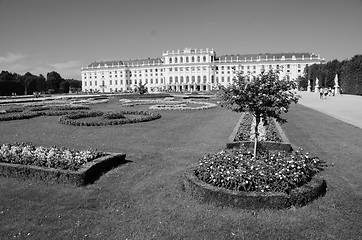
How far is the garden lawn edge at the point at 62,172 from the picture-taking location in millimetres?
6023

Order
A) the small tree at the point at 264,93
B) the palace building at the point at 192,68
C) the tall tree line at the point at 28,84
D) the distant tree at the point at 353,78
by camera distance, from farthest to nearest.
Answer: the palace building at the point at 192,68
the tall tree line at the point at 28,84
the distant tree at the point at 353,78
the small tree at the point at 264,93

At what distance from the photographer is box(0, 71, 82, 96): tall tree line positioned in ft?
234

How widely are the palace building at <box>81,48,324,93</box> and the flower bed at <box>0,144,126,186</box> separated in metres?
94.1

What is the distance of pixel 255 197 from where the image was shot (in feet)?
15.7

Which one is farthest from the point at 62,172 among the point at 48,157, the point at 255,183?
the point at 255,183

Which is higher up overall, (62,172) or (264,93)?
(264,93)

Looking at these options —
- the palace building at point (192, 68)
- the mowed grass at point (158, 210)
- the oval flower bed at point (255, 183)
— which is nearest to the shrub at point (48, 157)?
the mowed grass at point (158, 210)

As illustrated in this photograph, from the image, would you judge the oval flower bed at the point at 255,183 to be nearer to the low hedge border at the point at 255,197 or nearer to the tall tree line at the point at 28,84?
the low hedge border at the point at 255,197

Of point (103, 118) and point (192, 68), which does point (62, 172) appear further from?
point (192, 68)

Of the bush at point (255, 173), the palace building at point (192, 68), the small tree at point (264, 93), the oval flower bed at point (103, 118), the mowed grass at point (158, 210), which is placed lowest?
the mowed grass at point (158, 210)

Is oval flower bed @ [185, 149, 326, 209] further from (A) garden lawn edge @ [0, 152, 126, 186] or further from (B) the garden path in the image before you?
(B) the garden path

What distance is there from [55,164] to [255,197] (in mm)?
4280

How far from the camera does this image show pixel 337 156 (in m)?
7.98


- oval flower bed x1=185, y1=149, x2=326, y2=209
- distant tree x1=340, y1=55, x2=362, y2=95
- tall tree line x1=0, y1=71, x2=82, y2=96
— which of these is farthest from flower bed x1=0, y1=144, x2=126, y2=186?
tall tree line x1=0, y1=71, x2=82, y2=96
